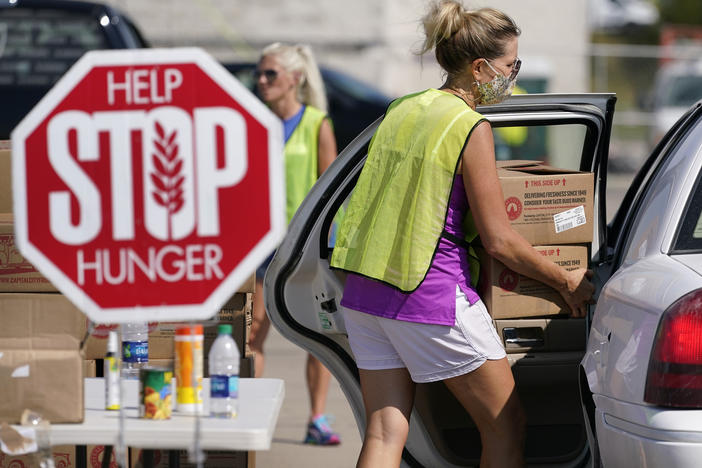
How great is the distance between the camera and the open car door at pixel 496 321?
3.84 meters

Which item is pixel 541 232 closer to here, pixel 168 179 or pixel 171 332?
pixel 171 332

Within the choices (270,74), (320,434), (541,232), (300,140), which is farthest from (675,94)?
(541,232)

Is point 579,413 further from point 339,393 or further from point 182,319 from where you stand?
point 339,393

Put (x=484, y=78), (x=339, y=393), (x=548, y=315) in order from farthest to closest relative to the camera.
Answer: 1. (x=339, y=393)
2. (x=548, y=315)
3. (x=484, y=78)

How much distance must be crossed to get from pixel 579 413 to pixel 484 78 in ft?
4.34

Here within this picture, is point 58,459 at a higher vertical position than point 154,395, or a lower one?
lower

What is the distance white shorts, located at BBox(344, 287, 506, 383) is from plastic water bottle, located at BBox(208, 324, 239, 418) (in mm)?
508

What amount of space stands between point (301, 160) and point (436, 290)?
2495mm

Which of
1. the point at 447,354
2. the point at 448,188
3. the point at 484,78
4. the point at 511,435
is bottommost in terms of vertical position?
the point at 511,435

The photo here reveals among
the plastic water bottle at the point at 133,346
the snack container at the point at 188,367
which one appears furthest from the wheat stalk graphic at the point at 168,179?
the plastic water bottle at the point at 133,346

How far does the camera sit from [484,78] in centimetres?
349

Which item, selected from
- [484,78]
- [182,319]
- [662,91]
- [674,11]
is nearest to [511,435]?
[484,78]

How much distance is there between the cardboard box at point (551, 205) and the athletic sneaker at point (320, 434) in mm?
2127

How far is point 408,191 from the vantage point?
10.9ft
